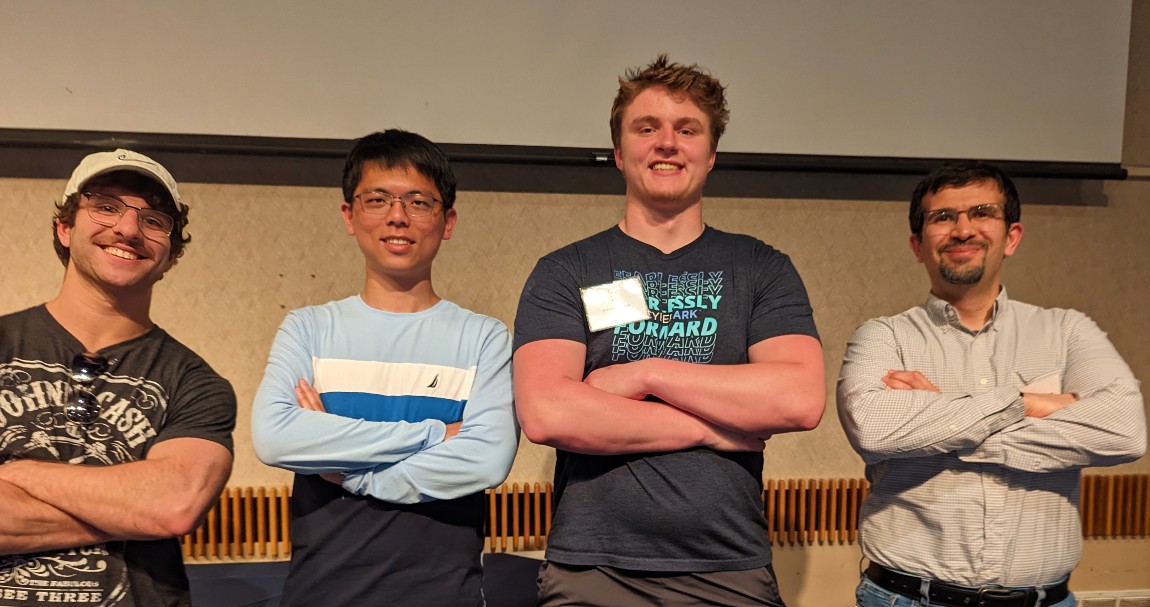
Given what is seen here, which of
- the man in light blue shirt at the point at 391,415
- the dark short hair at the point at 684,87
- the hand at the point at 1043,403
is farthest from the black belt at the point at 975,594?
the dark short hair at the point at 684,87

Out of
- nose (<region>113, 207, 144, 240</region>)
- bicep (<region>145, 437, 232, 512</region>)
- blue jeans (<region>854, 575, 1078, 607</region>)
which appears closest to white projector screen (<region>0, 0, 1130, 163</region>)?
nose (<region>113, 207, 144, 240</region>)

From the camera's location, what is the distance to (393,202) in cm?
206

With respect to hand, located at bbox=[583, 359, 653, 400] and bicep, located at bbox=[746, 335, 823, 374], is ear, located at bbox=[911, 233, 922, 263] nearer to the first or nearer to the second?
bicep, located at bbox=[746, 335, 823, 374]

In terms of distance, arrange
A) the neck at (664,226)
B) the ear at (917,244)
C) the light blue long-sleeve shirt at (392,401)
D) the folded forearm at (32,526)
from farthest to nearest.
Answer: the ear at (917,244) → the neck at (664,226) → the light blue long-sleeve shirt at (392,401) → the folded forearm at (32,526)

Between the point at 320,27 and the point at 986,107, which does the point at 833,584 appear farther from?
the point at 320,27

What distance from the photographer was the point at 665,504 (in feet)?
5.94

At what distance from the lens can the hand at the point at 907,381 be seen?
2.16 metres

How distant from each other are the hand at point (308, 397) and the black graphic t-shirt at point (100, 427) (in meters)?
0.17

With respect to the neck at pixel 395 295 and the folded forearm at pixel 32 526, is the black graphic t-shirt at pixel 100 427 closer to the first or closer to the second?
the folded forearm at pixel 32 526

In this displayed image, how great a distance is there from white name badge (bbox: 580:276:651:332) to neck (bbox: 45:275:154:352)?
1078 mm

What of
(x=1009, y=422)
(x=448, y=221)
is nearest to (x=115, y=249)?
(x=448, y=221)

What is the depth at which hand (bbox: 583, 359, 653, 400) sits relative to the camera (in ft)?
6.04

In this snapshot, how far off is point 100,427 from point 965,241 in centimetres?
229

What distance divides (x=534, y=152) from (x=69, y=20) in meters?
1.84
